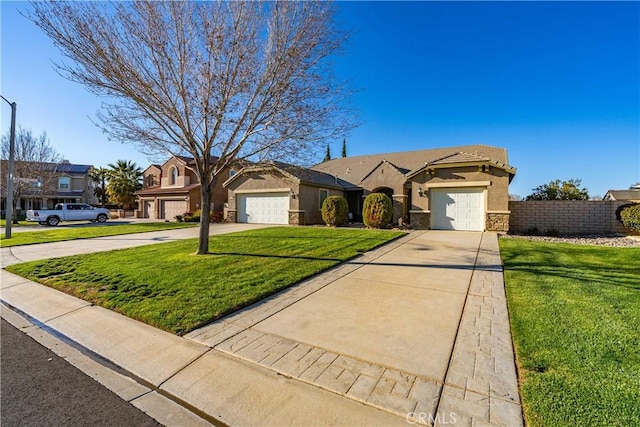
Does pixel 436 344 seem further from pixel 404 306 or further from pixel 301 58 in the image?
pixel 301 58

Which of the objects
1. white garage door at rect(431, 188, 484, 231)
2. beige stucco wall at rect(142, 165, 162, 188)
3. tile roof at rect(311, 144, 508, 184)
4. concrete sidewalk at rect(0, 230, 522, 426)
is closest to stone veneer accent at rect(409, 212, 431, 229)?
white garage door at rect(431, 188, 484, 231)

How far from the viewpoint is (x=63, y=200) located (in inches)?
1585

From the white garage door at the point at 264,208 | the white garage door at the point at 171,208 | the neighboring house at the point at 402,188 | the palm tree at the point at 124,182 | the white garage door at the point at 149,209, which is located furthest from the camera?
the palm tree at the point at 124,182

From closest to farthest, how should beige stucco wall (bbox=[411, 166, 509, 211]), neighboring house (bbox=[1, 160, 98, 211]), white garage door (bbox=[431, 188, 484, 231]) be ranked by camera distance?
1. beige stucco wall (bbox=[411, 166, 509, 211])
2. white garage door (bbox=[431, 188, 484, 231])
3. neighboring house (bbox=[1, 160, 98, 211])

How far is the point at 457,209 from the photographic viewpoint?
15328 millimetres

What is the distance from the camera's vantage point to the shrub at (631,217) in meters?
12.2

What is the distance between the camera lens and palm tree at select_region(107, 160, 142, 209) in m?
35.0

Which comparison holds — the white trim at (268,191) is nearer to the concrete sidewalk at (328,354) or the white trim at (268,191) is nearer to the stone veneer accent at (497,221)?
the stone veneer accent at (497,221)

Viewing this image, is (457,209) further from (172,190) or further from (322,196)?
(172,190)

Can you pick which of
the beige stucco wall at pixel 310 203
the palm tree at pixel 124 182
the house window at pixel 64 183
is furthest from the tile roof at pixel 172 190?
the house window at pixel 64 183

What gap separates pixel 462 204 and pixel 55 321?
16.0 metres

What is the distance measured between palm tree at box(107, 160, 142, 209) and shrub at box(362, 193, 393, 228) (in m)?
31.8

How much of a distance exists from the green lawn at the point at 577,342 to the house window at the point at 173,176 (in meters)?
30.7

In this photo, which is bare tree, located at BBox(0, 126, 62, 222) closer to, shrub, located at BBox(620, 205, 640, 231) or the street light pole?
the street light pole
